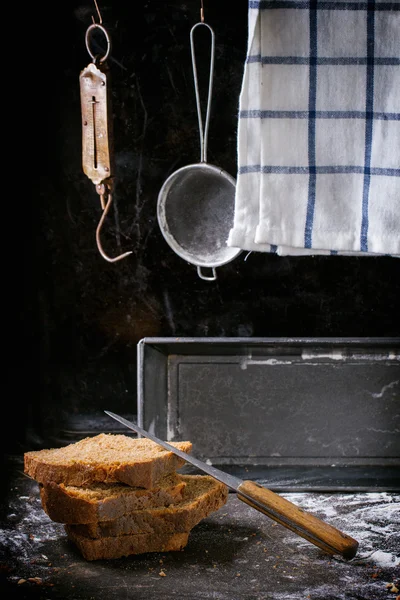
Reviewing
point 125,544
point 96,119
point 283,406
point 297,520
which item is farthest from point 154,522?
point 96,119

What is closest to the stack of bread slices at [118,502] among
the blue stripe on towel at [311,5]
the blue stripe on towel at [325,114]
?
the blue stripe on towel at [325,114]

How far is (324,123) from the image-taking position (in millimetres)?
1482

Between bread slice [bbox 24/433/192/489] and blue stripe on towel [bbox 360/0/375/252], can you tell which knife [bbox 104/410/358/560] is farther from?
blue stripe on towel [bbox 360/0/375/252]

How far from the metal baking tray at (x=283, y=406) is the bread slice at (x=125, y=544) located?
0.50 metres

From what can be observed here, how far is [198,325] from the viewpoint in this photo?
2.35 metres

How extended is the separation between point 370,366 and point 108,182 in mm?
950

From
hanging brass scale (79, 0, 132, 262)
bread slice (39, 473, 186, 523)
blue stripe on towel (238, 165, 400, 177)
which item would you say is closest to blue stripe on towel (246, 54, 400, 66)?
blue stripe on towel (238, 165, 400, 177)

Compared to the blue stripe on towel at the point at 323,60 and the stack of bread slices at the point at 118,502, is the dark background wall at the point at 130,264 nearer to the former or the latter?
the stack of bread slices at the point at 118,502

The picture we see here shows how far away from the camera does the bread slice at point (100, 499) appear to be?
1639 mm

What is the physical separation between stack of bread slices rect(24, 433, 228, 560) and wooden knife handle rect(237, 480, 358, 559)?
0.17 meters

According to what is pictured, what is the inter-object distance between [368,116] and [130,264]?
1059 millimetres

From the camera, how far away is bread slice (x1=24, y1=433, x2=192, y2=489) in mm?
1694

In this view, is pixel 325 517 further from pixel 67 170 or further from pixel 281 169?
pixel 67 170

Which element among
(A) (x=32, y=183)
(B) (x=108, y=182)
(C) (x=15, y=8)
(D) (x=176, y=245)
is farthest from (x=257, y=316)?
(C) (x=15, y=8)
